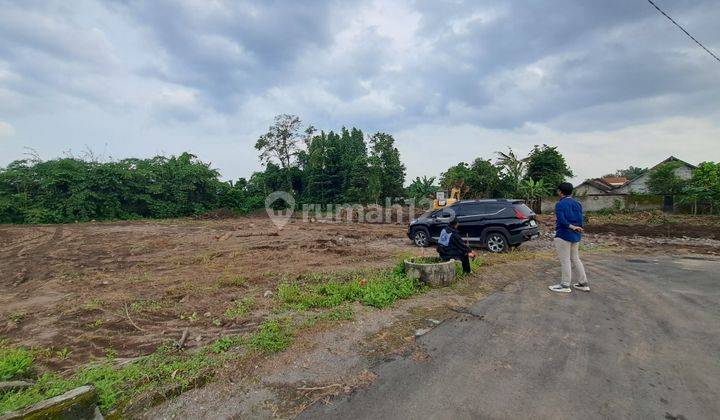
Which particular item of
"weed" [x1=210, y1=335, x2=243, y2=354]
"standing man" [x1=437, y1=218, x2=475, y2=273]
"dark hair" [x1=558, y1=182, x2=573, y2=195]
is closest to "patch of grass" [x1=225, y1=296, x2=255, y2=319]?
"weed" [x1=210, y1=335, x2=243, y2=354]

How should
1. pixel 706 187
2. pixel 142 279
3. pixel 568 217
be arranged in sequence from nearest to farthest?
pixel 568 217
pixel 142 279
pixel 706 187

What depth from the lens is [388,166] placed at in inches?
1309

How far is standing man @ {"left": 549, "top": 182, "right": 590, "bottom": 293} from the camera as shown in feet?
17.1

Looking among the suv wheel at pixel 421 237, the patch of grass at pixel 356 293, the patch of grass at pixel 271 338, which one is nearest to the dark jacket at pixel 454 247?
the patch of grass at pixel 356 293

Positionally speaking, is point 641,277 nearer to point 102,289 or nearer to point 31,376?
point 31,376

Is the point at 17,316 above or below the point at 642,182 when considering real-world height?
below

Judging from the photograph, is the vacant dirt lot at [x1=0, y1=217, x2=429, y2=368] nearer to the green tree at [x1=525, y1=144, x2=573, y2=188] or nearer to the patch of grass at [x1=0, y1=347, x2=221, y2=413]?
the patch of grass at [x1=0, y1=347, x2=221, y2=413]

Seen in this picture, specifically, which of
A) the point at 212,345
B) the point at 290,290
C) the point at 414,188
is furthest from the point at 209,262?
the point at 414,188

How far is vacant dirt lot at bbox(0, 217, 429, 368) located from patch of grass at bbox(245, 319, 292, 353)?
1.38 feet

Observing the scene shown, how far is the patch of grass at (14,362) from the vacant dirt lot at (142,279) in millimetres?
300

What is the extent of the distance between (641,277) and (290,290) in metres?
6.82

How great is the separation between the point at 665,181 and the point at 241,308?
3198 centimetres

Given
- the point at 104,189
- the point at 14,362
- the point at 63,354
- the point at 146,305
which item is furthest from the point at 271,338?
the point at 104,189

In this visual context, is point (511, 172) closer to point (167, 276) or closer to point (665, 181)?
point (665, 181)
